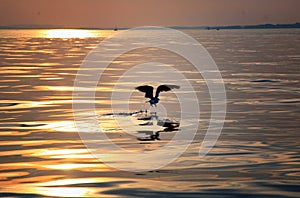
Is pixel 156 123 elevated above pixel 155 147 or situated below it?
above

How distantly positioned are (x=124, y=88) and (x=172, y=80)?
590 centimetres

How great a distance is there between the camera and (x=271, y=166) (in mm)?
15031

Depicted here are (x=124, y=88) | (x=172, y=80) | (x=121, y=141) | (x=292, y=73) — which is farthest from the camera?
(x=292, y=73)

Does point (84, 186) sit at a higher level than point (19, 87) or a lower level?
lower

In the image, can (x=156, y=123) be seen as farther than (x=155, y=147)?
Yes

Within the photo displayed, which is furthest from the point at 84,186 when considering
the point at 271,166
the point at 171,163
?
the point at 271,166

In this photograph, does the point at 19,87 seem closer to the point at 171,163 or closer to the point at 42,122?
the point at 42,122

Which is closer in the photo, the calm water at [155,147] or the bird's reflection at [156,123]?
the calm water at [155,147]

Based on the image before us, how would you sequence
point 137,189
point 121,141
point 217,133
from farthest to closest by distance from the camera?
1. point 217,133
2. point 121,141
3. point 137,189

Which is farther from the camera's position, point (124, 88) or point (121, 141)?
point (124, 88)

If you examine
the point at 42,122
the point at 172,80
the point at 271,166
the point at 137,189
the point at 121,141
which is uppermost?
the point at 172,80

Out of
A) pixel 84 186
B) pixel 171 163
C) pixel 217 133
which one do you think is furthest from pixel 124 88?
pixel 84 186

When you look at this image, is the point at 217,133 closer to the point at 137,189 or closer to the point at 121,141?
the point at 121,141

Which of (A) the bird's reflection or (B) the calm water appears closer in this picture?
(B) the calm water
